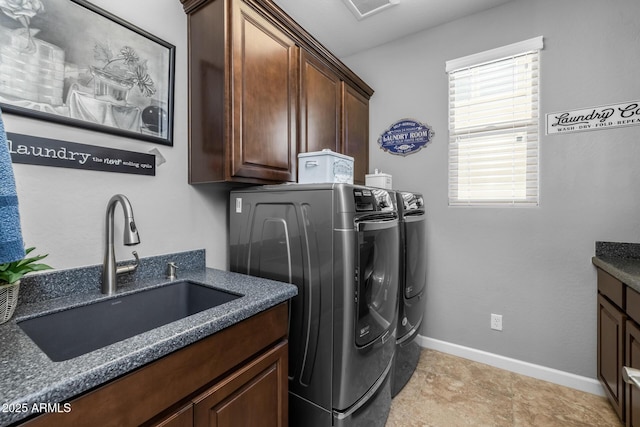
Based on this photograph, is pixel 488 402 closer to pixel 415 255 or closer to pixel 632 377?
pixel 415 255

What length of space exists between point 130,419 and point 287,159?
138cm

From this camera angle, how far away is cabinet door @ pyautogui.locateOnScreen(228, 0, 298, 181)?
1435 mm

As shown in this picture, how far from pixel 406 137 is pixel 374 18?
98cm

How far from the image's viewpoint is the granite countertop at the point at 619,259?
150 centimetres

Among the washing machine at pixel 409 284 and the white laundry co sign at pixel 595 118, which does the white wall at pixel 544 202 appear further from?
the washing machine at pixel 409 284

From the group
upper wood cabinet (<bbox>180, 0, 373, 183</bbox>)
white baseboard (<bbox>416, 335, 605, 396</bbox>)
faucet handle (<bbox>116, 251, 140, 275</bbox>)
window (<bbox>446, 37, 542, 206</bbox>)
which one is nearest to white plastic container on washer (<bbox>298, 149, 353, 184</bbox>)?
upper wood cabinet (<bbox>180, 0, 373, 183</bbox>)

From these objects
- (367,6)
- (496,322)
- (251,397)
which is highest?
(367,6)

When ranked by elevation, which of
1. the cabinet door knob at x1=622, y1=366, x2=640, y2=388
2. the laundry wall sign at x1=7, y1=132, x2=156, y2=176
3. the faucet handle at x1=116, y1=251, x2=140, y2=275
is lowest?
the cabinet door knob at x1=622, y1=366, x2=640, y2=388

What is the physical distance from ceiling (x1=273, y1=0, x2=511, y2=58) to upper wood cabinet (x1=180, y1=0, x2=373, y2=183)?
17.4 inches

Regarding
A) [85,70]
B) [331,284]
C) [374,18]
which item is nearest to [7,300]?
[85,70]

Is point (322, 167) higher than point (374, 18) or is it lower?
lower

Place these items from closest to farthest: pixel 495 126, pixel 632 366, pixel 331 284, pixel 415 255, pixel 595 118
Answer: pixel 331 284 → pixel 632 366 → pixel 595 118 → pixel 415 255 → pixel 495 126

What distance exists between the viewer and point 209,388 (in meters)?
0.89

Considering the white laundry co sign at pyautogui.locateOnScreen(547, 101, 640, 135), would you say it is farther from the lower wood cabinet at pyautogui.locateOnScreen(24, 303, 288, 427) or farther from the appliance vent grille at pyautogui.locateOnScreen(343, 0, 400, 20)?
the lower wood cabinet at pyautogui.locateOnScreen(24, 303, 288, 427)
